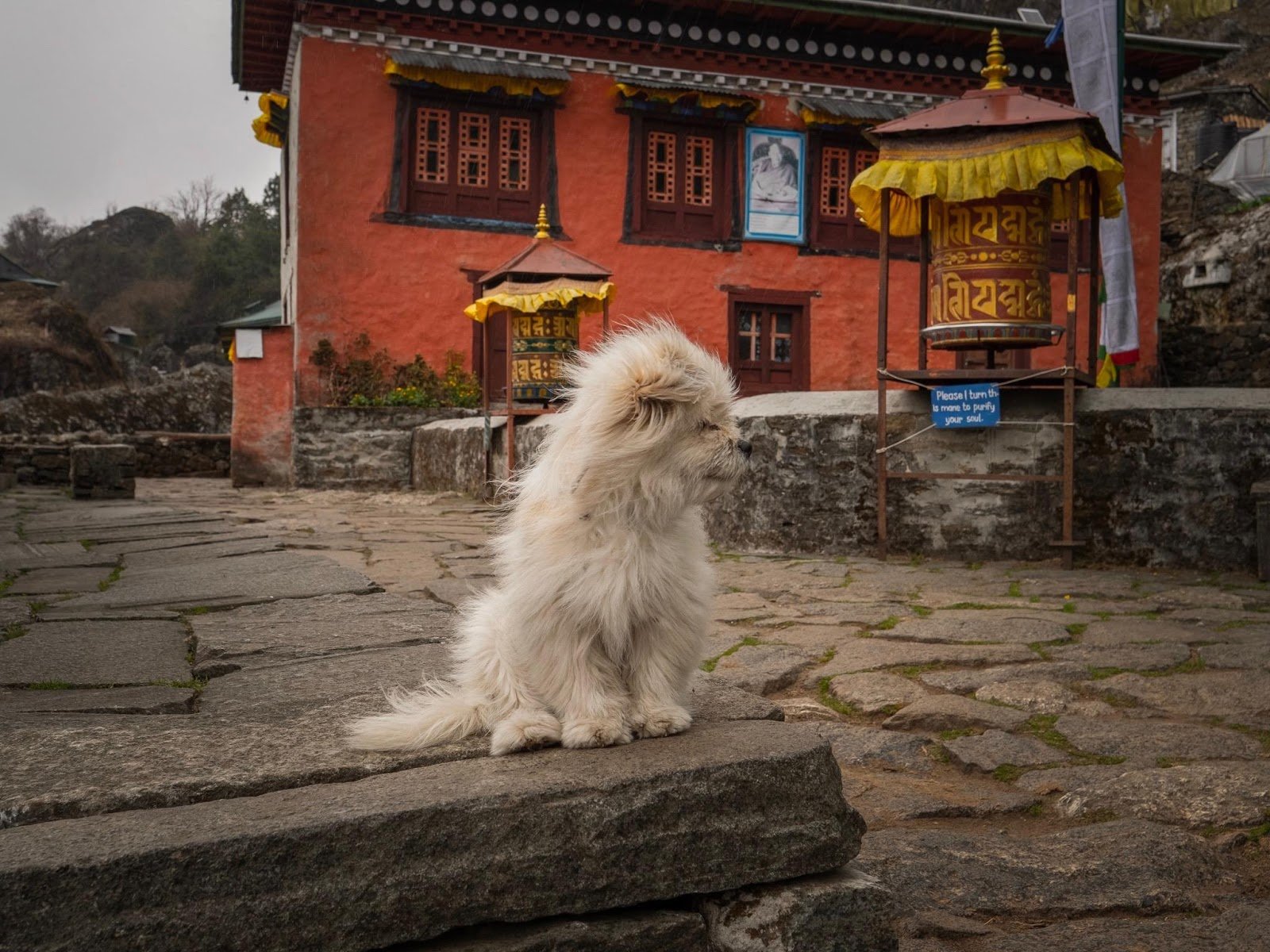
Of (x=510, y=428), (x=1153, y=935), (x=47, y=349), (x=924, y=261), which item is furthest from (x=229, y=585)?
(x=47, y=349)

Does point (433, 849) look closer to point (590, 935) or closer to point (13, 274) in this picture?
point (590, 935)

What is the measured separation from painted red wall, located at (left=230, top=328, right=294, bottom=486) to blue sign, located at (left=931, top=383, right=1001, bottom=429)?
10.5 meters

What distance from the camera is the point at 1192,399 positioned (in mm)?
6992

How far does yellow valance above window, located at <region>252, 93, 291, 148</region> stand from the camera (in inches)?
651

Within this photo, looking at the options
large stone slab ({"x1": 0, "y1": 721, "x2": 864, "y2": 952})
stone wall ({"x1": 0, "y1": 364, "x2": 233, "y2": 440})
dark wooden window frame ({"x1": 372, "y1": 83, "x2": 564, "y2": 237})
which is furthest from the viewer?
stone wall ({"x1": 0, "y1": 364, "x2": 233, "y2": 440})

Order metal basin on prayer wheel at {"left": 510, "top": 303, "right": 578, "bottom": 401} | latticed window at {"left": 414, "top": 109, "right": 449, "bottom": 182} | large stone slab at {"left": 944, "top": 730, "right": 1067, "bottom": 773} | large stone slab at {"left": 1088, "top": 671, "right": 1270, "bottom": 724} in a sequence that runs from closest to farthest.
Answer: large stone slab at {"left": 944, "top": 730, "right": 1067, "bottom": 773}
large stone slab at {"left": 1088, "top": 671, "right": 1270, "bottom": 724}
metal basin on prayer wheel at {"left": 510, "top": 303, "right": 578, "bottom": 401}
latticed window at {"left": 414, "top": 109, "right": 449, "bottom": 182}

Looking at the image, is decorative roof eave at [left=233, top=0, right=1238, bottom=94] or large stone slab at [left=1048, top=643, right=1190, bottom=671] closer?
large stone slab at [left=1048, top=643, right=1190, bottom=671]

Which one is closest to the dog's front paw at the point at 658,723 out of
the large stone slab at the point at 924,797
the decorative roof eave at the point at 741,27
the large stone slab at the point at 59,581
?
the large stone slab at the point at 924,797

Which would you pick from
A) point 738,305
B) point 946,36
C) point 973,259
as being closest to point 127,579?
point 973,259

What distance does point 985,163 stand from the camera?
23.5ft

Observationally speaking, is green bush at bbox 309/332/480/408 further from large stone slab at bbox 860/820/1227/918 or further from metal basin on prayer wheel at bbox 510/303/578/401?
large stone slab at bbox 860/820/1227/918

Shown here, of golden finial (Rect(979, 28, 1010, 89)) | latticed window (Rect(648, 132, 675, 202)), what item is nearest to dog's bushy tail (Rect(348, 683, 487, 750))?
golden finial (Rect(979, 28, 1010, 89))

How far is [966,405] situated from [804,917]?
5798 millimetres

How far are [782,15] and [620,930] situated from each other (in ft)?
54.1
